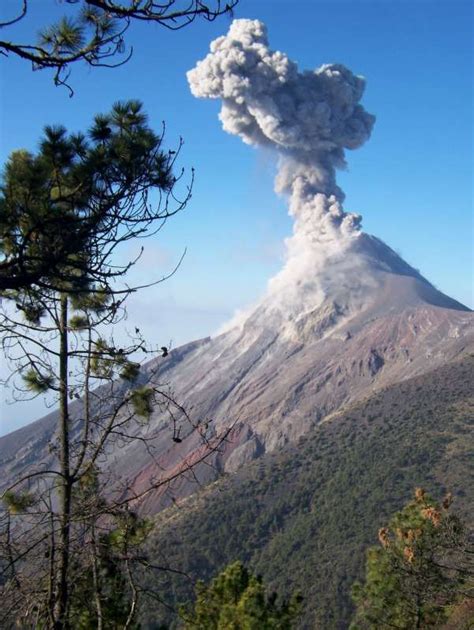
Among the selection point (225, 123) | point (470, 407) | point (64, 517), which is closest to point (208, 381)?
point (225, 123)

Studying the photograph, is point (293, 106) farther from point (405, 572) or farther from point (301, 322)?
point (405, 572)

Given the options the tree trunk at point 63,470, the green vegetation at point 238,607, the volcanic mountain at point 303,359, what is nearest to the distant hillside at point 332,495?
the volcanic mountain at point 303,359

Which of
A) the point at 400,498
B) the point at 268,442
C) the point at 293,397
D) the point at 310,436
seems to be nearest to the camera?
the point at 400,498

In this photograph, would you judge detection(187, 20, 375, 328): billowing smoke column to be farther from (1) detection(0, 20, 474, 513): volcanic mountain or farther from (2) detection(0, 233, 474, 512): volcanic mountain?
(2) detection(0, 233, 474, 512): volcanic mountain

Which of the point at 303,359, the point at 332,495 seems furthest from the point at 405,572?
the point at 303,359

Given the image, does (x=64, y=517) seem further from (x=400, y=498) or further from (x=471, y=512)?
(x=400, y=498)

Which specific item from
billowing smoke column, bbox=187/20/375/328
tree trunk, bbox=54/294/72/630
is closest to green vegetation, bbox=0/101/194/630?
tree trunk, bbox=54/294/72/630
